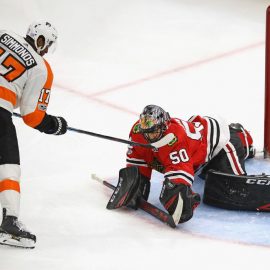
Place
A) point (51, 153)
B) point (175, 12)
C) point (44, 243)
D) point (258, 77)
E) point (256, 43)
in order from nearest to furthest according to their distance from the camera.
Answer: point (44, 243)
point (51, 153)
point (258, 77)
point (256, 43)
point (175, 12)

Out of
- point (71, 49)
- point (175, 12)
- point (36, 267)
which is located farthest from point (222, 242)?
point (175, 12)

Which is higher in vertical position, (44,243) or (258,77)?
(258,77)

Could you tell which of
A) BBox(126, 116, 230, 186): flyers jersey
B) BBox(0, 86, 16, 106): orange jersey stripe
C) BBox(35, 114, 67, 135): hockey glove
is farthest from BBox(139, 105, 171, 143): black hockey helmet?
BBox(0, 86, 16, 106): orange jersey stripe

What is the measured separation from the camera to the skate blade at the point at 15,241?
2.79 meters

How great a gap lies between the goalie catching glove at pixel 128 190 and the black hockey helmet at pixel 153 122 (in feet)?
0.67

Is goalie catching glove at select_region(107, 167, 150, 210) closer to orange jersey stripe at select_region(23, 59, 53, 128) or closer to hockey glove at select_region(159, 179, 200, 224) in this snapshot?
hockey glove at select_region(159, 179, 200, 224)

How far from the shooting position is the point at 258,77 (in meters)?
5.03

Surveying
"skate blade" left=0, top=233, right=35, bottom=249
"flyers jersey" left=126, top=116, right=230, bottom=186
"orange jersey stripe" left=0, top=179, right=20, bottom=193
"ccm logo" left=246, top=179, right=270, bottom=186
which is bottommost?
"skate blade" left=0, top=233, right=35, bottom=249

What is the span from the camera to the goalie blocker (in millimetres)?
3305

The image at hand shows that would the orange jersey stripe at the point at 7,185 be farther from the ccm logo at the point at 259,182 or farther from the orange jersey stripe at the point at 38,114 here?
the ccm logo at the point at 259,182

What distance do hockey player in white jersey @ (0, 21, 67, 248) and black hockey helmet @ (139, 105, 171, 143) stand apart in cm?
44

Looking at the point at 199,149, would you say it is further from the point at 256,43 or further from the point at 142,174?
the point at 256,43

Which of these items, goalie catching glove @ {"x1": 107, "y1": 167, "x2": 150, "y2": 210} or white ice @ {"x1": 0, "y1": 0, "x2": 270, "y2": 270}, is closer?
white ice @ {"x1": 0, "y1": 0, "x2": 270, "y2": 270}

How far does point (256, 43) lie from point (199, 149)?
7.50 feet
